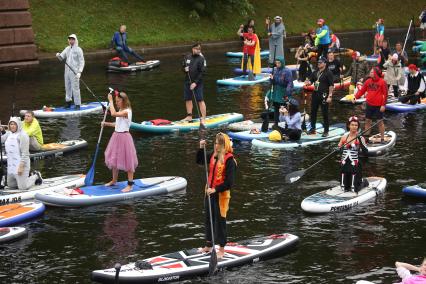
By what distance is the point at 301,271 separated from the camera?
14766 mm

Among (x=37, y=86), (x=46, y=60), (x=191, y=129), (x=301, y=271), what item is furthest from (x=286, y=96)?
(x=46, y=60)

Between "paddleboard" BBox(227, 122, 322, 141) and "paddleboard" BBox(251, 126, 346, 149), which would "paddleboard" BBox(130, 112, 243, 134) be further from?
"paddleboard" BBox(251, 126, 346, 149)

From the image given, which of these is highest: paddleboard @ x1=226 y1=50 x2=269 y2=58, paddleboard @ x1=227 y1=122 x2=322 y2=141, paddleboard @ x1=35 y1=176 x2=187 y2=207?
paddleboard @ x1=226 y1=50 x2=269 y2=58

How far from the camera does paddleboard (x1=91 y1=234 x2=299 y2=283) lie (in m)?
14.0

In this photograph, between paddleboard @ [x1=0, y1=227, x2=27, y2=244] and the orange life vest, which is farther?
paddleboard @ [x1=0, y1=227, x2=27, y2=244]

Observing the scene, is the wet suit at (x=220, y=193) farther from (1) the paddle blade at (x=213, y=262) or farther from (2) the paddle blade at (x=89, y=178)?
(2) the paddle blade at (x=89, y=178)

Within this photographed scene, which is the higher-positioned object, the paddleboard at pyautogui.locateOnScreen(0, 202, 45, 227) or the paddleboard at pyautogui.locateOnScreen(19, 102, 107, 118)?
the paddleboard at pyautogui.locateOnScreen(19, 102, 107, 118)

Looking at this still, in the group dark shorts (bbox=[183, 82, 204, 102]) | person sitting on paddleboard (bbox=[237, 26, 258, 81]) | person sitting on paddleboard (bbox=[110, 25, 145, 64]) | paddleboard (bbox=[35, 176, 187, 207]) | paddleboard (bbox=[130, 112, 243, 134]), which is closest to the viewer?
paddleboard (bbox=[35, 176, 187, 207])

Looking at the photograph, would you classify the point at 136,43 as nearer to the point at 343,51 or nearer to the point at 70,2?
the point at 70,2

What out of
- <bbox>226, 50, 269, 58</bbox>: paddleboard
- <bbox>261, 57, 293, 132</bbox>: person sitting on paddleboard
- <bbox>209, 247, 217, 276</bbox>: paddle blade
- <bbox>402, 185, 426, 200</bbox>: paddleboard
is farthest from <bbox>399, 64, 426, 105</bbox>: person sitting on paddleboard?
<bbox>209, 247, 217, 276</bbox>: paddle blade

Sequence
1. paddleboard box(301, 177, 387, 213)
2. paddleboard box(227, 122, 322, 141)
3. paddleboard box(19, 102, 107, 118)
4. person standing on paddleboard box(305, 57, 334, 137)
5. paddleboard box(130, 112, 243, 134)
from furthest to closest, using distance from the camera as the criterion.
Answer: paddleboard box(19, 102, 107, 118)
paddleboard box(130, 112, 243, 134)
paddleboard box(227, 122, 322, 141)
person standing on paddleboard box(305, 57, 334, 137)
paddleboard box(301, 177, 387, 213)

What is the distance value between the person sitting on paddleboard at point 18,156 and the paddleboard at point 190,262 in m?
4.96

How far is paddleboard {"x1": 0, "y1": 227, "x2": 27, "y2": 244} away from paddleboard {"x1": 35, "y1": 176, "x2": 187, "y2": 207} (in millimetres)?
1790

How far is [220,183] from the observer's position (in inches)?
576
